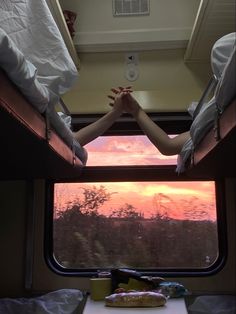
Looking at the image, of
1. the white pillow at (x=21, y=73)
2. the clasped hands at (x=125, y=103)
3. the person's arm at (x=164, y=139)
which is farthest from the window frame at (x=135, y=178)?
the white pillow at (x=21, y=73)

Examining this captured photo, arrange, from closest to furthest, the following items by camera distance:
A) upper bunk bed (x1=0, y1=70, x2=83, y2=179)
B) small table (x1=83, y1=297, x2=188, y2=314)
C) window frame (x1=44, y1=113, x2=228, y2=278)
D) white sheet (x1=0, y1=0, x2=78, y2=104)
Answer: upper bunk bed (x1=0, y1=70, x2=83, y2=179) → white sheet (x1=0, y1=0, x2=78, y2=104) → small table (x1=83, y1=297, x2=188, y2=314) → window frame (x1=44, y1=113, x2=228, y2=278)

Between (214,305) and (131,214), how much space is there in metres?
0.76

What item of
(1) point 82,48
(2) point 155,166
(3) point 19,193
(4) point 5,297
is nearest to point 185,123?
(2) point 155,166

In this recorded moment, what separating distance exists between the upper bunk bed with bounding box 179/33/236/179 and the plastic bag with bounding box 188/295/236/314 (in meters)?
0.84

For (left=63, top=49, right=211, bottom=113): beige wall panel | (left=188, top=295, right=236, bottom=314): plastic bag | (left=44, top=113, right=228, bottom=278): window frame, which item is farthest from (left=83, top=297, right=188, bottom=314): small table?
(left=63, top=49, right=211, bottom=113): beige wall panel

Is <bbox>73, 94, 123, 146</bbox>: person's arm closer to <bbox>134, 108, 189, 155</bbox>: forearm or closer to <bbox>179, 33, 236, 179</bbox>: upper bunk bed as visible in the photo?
<bbox>134, 108, 189, 155</bbox>: forearm

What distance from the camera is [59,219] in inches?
108

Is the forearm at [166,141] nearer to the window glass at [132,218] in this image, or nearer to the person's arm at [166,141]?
the person's arm at [166,141]

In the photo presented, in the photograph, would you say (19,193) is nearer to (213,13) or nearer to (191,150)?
(191,150)

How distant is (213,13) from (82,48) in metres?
0.94

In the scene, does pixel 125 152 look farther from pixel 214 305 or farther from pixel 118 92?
pixel 214 305

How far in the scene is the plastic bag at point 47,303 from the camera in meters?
2.26

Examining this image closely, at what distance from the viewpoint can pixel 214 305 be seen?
7.61 ft

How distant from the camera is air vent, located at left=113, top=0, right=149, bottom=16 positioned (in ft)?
8.84
